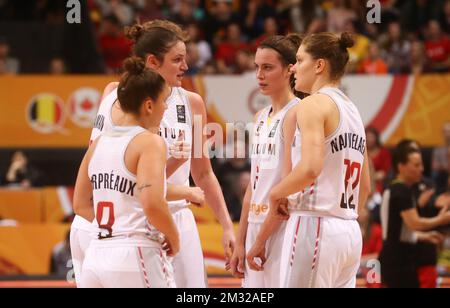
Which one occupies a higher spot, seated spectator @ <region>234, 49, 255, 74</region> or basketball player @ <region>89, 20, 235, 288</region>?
seated spectator @ <region>234, 49, 255, 74</region>

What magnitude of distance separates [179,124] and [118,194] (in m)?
1.31

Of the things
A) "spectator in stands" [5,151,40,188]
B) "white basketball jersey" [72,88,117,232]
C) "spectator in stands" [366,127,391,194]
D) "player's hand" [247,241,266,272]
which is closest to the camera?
"player's hand" [247,241,266,272]

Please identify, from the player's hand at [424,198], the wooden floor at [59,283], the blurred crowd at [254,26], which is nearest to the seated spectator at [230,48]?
the blurred crowd at [254,26]

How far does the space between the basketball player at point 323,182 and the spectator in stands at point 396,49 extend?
869 centimetres

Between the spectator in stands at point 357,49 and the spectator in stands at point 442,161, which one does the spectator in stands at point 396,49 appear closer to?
the spectator in stands at point 357,49

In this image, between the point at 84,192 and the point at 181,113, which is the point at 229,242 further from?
the point at 84,192

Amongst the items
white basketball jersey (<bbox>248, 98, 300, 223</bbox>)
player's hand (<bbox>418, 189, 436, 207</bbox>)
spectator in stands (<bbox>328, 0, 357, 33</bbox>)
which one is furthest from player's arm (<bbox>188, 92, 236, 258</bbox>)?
spectator in stands (<bbox>328, 0, 357, 33</bbox>)

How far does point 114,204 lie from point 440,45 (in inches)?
410

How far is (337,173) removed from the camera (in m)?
5.05

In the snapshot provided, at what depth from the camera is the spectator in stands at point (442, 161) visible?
40.3 ft

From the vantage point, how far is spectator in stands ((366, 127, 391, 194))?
11.7 m

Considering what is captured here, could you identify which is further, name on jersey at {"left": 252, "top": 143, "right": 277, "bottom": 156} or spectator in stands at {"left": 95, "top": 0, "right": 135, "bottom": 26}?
spectator in stands at {"left": 95, "top": 0, "right": 135, "bottom": 26}

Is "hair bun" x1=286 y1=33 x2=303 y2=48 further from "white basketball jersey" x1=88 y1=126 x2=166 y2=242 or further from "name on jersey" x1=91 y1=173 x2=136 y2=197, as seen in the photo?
"name on jersey" x1=91 y1=173 x2=136 y2=197
